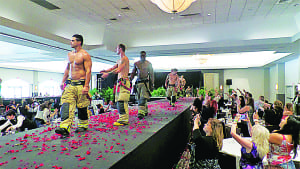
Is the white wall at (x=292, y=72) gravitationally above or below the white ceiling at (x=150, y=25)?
below

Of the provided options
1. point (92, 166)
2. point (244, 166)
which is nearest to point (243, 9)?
point (244, 166)

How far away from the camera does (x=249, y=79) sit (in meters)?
19.4

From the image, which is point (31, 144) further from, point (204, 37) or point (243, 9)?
point (204, 37)

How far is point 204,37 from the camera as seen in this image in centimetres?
896

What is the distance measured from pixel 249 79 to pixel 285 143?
1876 centimetres

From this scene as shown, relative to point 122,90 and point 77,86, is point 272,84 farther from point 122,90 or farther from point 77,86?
point 77,86

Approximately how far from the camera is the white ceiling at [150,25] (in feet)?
21.4

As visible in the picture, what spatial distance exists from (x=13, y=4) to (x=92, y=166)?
6.38m

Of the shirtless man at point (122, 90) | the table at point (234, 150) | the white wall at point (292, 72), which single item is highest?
the white wall at point (292, 72)

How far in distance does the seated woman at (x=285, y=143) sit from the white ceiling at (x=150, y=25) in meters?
4.95

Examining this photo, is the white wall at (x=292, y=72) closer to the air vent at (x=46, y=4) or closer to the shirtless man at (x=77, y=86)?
the air vent at (x=46, y=4)

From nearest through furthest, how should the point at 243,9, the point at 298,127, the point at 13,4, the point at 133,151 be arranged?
the point at 133,151 < the point at 298,127 < the point at 13,4 < the point at 243,9

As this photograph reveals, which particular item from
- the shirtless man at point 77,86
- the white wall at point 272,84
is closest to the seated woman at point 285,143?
the shirtless man at point 77,86

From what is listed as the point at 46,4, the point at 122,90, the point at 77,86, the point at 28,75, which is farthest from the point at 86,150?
the point at 28,75
